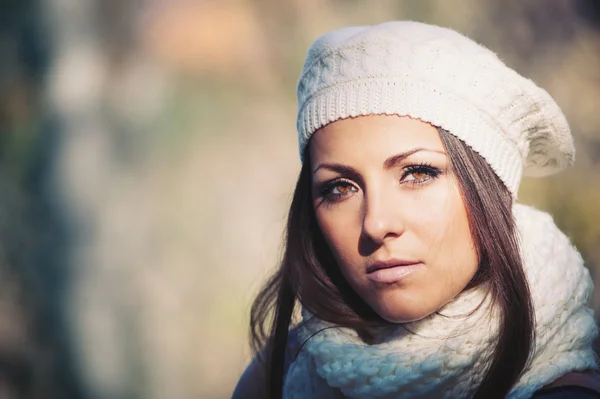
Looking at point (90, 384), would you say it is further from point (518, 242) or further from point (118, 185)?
point (518, 242)

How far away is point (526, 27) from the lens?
2830 mm

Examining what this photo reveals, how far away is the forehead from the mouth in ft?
0.65

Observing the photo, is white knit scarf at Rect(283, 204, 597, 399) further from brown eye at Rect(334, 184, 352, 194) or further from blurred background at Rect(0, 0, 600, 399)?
blurred background at Rect(0, 0, 600, 399)

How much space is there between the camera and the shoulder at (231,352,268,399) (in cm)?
153

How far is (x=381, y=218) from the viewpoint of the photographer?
1.12m

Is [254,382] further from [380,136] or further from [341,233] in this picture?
[380,136]

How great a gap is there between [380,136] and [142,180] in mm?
2596

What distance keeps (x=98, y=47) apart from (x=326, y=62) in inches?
110

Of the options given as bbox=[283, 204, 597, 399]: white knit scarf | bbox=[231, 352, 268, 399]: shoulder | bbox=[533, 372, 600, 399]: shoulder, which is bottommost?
bbox=[231, 352, 268, 399]: shoulder

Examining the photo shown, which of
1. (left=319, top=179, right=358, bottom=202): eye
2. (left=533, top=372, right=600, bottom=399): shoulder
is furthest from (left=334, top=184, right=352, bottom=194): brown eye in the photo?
(left=533, top=372, right=600, bottom=399): shoulder

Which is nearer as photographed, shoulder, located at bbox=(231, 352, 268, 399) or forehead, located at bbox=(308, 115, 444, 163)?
forehead, located at bbox=(308, 115, 444, 163)

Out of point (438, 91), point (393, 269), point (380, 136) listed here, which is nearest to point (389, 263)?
point (393, 269)

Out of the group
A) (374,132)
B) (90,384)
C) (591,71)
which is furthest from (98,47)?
(374,132)

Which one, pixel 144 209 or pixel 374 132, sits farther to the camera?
pixel 144 209
